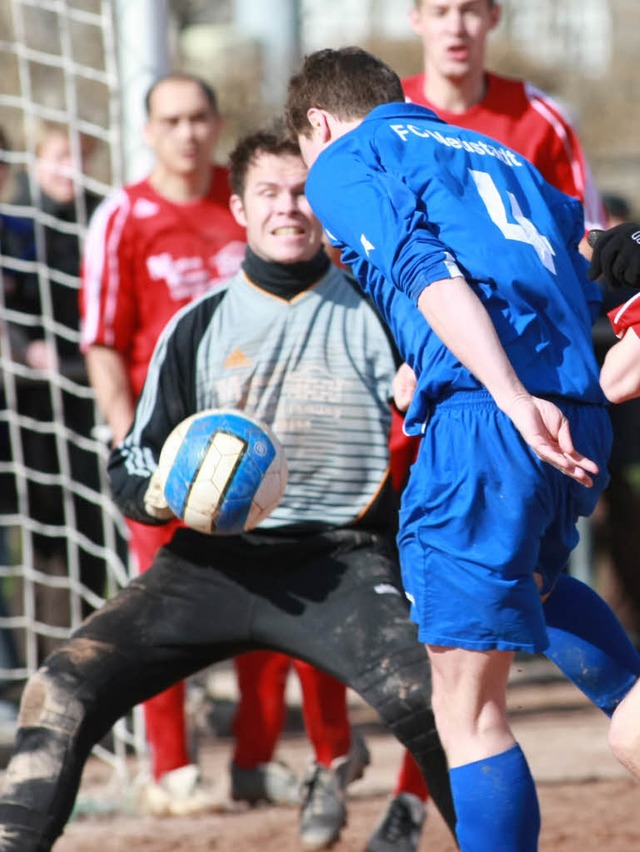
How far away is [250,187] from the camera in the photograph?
4.22 m

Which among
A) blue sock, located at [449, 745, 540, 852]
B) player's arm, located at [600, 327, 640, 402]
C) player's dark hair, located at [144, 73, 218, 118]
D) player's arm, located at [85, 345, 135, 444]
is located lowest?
blue sock, located at [449, 745, 540, 852]

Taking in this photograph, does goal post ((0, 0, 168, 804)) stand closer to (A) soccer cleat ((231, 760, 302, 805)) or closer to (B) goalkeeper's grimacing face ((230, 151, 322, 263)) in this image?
(A) soccer cleat ((231, 760, 302, 805))

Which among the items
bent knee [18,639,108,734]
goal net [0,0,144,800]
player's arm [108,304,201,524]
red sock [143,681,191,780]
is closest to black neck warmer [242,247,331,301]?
player's arm [108,304,201,524]

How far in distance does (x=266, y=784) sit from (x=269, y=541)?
67.9 inches

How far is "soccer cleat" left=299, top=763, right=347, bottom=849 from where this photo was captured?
16.0 ft

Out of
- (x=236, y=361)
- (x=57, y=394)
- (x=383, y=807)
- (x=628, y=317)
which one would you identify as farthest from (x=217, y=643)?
(x=57, y=394)

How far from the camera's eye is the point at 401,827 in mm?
4629

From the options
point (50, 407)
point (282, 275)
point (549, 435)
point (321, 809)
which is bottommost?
point (321, 809)

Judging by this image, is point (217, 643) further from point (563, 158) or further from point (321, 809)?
point (563, 158)

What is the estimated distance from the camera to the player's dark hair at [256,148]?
13.8 feet

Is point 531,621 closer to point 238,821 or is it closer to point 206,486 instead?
point 206,486

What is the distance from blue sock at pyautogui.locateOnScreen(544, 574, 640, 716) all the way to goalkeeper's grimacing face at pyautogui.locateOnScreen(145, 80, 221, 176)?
105 inches

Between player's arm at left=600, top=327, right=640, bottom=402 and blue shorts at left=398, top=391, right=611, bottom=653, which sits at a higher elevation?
player's arm at left=600, top=327, right=640, bottom=402

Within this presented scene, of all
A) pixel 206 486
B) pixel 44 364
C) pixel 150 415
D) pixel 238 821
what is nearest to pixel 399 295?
pixel 206 486
